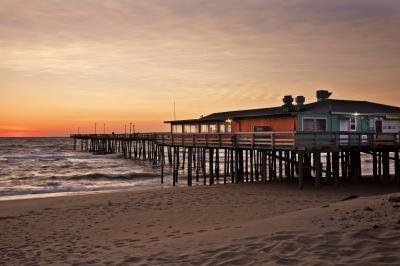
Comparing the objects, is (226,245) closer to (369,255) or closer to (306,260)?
(306,260)

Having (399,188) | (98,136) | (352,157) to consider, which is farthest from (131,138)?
(399,188)

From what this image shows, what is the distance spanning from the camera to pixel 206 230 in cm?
1119

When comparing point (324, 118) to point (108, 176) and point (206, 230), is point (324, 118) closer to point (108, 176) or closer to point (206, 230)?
point (206, 230)

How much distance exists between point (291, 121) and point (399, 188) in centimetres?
722

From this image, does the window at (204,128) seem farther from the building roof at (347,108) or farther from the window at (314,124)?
the window at (314,124)

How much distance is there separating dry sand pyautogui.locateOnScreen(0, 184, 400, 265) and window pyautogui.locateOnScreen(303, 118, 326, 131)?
21.9ft

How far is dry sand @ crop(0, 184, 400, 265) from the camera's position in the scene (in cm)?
723

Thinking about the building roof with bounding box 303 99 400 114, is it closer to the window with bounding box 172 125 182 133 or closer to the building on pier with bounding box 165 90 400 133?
the building on pier with bounding box 165 90 400 133

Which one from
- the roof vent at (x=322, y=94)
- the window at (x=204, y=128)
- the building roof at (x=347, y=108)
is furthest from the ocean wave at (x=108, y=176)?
the building roof at (x=347, y=108)

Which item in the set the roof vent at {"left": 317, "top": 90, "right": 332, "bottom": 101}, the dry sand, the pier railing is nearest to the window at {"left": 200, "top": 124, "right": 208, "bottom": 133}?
the pier railing

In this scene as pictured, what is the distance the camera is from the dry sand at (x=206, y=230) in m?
7.23

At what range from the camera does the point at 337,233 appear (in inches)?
309

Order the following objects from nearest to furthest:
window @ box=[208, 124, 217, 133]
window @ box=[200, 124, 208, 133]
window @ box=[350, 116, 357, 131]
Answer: window @ box=[350, 116, 357, 131] → window @ box=[208, 124, 217, 133] → window @ box=[200, 124, 208, 133]

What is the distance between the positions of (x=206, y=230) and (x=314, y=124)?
54.5 ft
